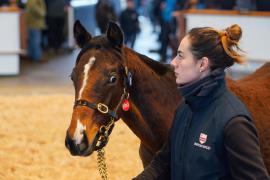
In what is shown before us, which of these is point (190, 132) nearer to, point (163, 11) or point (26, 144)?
point (26, 144)

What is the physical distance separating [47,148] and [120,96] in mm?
3032

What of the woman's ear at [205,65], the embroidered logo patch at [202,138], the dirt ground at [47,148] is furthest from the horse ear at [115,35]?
the dirt ground at [47,148]

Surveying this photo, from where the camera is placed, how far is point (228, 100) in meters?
2.11

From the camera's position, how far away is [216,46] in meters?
2.21

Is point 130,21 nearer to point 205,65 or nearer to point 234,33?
point 234,33

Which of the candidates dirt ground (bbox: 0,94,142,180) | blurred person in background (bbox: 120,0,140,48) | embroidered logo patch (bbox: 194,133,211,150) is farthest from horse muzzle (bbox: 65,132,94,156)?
blurred person in background (bbox: 120,0,140,48)

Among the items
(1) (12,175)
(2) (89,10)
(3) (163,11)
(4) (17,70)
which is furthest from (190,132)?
(2) (89,10)

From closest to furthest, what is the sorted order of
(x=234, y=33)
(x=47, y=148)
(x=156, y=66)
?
1. (x=234, y=33)
2. (x=156, y=66)
3. (x=47, y=148)

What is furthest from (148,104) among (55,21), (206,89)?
(55,21)

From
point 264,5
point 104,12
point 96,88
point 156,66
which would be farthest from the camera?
point 104,12

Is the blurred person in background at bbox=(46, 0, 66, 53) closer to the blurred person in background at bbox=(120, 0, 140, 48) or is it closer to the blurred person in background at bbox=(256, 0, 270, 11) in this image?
the blurred person in background at bbox=(120, 0, 140, 48)

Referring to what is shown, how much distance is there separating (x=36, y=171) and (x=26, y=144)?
0.89m

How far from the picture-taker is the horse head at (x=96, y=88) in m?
2.65

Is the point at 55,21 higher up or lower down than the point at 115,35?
lower down
